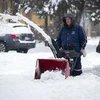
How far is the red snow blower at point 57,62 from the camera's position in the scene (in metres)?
8.19

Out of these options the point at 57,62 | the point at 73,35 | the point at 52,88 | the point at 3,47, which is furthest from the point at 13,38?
the point at 52,88

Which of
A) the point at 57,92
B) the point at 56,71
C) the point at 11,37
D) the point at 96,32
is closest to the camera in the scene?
the point at 57,92

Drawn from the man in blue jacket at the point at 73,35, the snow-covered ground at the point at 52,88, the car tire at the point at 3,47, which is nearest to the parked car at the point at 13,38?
the car tire at the point at 3,47

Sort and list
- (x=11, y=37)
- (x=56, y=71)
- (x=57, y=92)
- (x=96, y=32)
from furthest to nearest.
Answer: (x=96, y=32) → (x=11, y=37) → (x=56, y=71) → (x=57, y=92)

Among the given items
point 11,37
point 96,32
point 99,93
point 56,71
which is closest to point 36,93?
point 99,93

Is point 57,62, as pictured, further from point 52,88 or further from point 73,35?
point 52,88

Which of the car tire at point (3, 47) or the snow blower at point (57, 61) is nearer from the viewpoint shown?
the snow blower at point (57, 61)

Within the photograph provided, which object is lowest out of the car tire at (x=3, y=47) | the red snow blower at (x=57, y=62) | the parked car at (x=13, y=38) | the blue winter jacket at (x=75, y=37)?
the car tire at (x=3, y=47)

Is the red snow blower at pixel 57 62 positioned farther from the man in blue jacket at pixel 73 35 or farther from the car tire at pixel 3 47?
the car tire at pixel 3 47

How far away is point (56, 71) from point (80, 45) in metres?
0.84

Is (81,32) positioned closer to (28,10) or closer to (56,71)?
(56,71)

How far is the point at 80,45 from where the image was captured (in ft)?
27.9

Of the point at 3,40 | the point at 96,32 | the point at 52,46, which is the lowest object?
the point at 96,32

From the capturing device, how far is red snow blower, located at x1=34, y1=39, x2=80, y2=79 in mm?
8188
